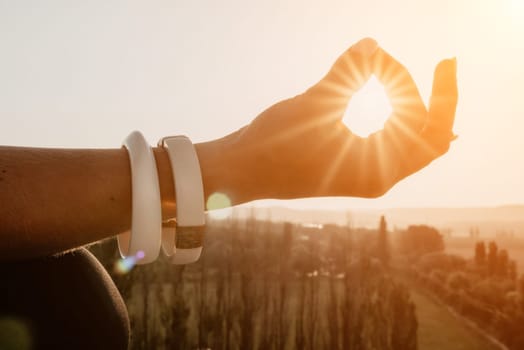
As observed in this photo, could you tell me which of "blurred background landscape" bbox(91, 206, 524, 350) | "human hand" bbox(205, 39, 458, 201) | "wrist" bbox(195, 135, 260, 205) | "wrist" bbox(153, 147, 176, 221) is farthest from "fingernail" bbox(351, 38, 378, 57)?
"blurred background landscape" bbox(91, 206, 524, 350)

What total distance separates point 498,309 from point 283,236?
79.4 inches

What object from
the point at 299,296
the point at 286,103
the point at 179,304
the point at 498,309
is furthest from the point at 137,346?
the point at 286,103

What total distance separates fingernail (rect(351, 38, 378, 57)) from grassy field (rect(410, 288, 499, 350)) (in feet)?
13.5

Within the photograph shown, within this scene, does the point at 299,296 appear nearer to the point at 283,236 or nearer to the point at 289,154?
the point at 283,236

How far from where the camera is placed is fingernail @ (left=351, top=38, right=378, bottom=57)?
3.03 ft

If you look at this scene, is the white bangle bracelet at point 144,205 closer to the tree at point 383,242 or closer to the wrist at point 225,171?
the wrist at point 225,171

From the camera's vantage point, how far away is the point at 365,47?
927 millimetres

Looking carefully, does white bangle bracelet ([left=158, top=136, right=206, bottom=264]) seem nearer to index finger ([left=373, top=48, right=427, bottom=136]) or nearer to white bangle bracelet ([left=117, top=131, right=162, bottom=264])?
white bangle bracelet ([left=117, top=131, right=162, bottom=264])

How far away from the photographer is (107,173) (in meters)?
0.68

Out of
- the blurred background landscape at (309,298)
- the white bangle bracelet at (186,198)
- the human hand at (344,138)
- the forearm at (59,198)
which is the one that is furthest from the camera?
the blurred background landscape at (309,298)

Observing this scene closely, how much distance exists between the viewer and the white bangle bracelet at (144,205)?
67 centimetres

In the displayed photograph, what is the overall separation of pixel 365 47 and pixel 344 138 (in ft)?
0.57

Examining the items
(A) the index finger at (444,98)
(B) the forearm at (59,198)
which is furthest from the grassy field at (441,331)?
(B) the forearm at (59,198)

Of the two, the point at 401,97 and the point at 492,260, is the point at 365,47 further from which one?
the point at 492,260
